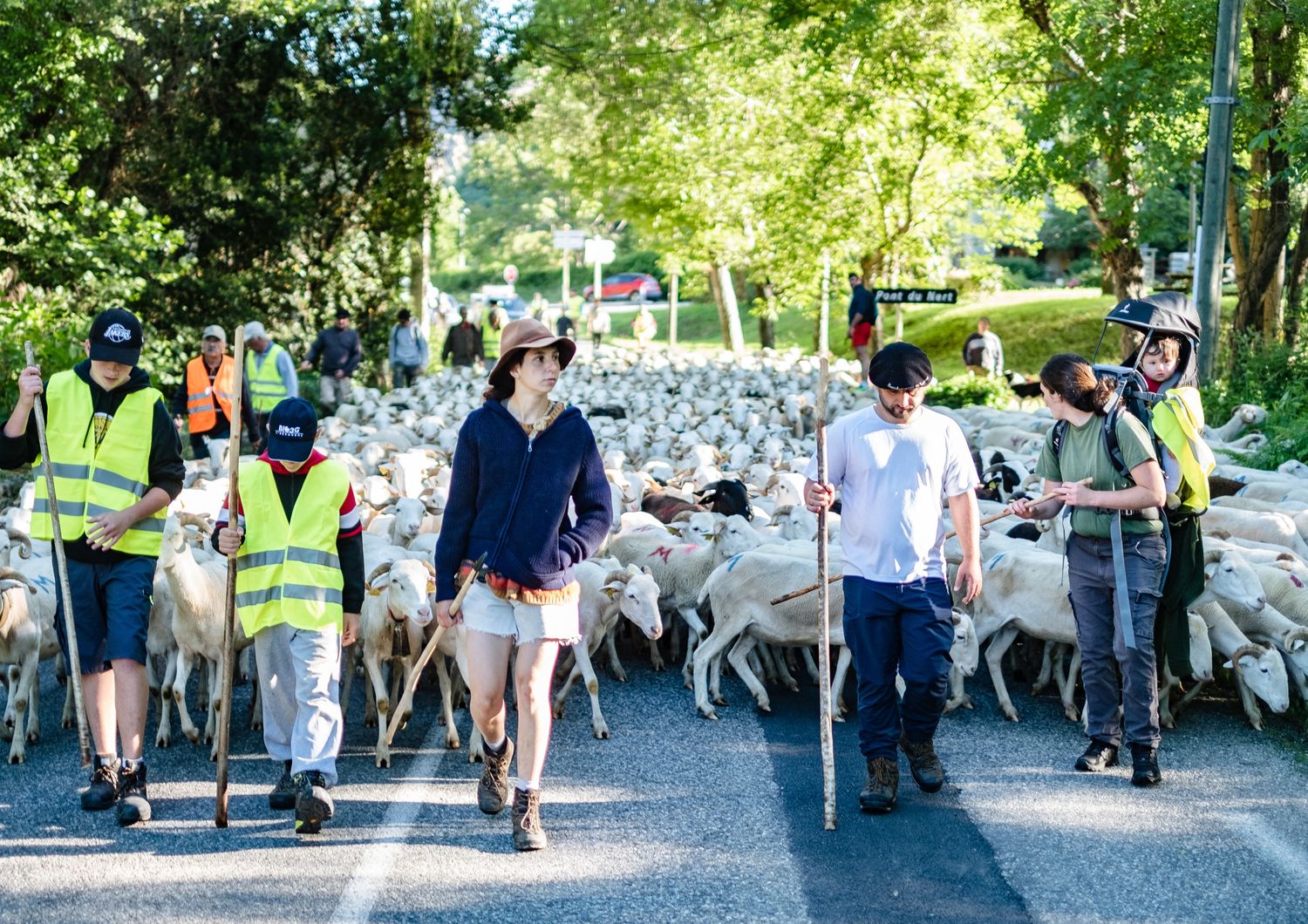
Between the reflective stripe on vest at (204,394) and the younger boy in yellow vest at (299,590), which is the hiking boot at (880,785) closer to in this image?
the younger boy in yellow vest at (299,590)

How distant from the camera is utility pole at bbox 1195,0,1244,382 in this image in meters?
15.3

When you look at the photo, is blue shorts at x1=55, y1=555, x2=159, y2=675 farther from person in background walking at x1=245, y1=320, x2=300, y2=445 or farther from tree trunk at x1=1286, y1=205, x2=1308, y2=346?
tree trunk at x1=1286, y1=205, x2=1308, y2=346

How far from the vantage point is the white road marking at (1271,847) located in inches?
226

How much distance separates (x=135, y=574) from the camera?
6.36 m

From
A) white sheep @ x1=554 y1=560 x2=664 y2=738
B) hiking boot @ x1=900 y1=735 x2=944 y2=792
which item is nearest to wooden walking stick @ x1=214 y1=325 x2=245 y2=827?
white sheep @ x1=554 y1=560 x2=664 y2=738

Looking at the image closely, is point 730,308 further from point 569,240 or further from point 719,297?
point 569,240

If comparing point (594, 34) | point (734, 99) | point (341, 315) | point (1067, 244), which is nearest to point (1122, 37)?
point (341, 315)

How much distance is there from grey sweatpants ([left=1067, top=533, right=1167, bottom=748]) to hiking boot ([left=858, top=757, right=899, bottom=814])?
1171 millimetres

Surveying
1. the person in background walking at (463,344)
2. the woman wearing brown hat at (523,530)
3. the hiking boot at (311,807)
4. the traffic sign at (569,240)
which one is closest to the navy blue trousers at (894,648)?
the woman wearing brown hat at (523,530)

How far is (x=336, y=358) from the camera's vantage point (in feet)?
71.2

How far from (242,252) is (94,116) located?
5723 millimetres

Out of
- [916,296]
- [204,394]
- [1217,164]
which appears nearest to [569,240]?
[916,296]

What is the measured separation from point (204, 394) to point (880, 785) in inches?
332

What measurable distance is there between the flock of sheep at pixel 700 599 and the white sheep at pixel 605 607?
1cm
